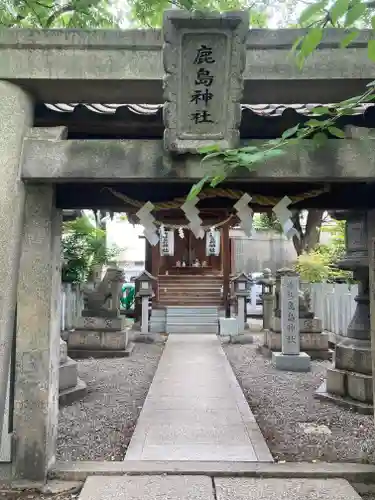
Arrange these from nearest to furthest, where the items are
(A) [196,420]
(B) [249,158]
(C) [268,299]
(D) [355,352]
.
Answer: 1. (B) [249,158]
2. (A) [196,420]
3. (D) [355,352]
4. (C) [268,299]

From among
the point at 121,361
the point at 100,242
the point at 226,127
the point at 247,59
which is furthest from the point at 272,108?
the point at 100,242

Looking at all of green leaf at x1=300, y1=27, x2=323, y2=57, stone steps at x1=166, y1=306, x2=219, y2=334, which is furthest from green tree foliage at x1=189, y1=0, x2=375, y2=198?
stone steps at x1=166, y1=306, x2=219, y2=334

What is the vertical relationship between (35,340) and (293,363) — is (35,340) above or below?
above

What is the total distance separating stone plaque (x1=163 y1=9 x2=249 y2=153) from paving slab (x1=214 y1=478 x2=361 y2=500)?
287cm

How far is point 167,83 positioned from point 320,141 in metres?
1.22

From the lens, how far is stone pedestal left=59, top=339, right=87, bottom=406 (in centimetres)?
718

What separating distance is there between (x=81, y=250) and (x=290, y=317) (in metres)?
7.35

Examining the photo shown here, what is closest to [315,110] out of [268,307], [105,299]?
[105,299]

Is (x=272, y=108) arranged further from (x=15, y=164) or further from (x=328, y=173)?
(x=15, y=164)

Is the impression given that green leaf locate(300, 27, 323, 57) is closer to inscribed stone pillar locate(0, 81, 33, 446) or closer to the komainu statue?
inscribed stone pillar locate(0, 81, 33, 446)

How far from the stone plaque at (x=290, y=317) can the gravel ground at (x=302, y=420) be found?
65 cm

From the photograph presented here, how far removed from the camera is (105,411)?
6.82m

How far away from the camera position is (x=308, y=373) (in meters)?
9.64

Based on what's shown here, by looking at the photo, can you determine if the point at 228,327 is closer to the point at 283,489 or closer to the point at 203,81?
the point at 283,489
